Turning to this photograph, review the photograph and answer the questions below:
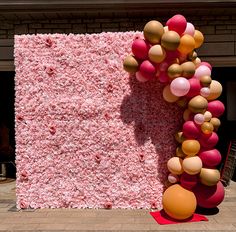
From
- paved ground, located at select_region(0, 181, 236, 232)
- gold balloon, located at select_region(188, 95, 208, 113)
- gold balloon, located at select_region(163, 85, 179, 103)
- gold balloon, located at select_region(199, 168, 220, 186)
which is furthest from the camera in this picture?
gold balloon, located at select_region(163, 85, 179, 103)

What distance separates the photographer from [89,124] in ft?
23.1

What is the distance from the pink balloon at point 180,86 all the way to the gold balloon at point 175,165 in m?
1.20

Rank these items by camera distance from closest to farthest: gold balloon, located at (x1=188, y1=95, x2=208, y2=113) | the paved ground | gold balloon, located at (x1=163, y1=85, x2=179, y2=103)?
the paved ground, gold balloon, located at (x1=188, y1=95, x2=208, y2=113), gold balloon, located at (x1=163, y1=85, x2=179, y2=103)

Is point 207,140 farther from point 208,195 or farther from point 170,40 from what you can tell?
point 170,40

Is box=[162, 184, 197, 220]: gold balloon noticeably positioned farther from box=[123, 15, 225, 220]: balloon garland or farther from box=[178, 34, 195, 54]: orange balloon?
box=[178, 34, 195, 54]: orange balloon

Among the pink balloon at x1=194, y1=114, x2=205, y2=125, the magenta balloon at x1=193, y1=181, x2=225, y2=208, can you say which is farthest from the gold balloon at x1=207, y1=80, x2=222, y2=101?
the magenta balloon at x1=193, y1=181, x2=225, y2=208

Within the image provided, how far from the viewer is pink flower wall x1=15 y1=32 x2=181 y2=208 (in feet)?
23.0

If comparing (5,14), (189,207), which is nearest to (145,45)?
(189,207)

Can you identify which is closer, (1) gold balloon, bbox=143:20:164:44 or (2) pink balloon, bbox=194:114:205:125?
(1) gold balloon, bbox=143:20:164:44

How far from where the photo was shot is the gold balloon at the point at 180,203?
19.9 feet

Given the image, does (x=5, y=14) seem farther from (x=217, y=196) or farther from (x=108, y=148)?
(x=217, y=196)

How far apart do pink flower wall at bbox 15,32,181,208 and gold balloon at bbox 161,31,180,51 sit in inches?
42.3

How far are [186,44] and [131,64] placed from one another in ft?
3.26

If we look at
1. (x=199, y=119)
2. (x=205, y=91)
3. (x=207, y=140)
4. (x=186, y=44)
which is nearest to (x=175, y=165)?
(x=207, y=140)
